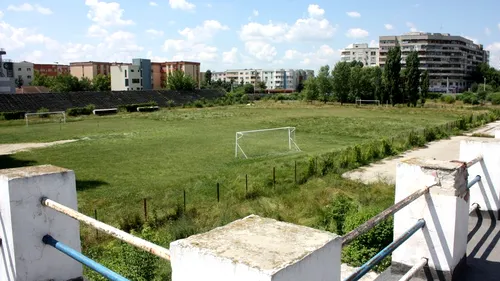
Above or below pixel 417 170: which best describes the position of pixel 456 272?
below

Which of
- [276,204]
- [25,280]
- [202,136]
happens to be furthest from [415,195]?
[202,136]

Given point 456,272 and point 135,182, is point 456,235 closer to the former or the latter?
point 456,272

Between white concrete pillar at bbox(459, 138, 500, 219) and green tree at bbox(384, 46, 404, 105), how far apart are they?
59.1 metres

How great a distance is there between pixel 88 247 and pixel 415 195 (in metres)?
8.29

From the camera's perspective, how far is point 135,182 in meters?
16.8

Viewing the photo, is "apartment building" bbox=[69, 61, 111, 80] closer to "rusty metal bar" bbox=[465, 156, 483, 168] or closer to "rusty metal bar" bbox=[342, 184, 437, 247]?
"rusty metal bar" bbox=[465, 156, 483, 168]

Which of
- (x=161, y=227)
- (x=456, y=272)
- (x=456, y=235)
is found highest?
(x=456, y=235)

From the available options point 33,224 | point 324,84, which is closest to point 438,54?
point 324,84

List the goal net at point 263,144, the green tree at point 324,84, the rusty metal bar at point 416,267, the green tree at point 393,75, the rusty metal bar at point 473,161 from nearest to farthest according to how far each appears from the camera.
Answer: the rusty metal bar at point 416,267 → the rusty metal bar at point 473,161 → the goal net at point 263,144 → the green tree at point 393,75 → the green tree at point 324,84

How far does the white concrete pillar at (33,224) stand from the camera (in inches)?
124

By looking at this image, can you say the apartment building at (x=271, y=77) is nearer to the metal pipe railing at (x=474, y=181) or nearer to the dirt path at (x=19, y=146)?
the dirt path at (x=19, y=146)

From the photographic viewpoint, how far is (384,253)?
9.64ft

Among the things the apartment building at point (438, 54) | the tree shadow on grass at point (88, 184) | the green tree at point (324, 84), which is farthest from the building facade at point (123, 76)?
the tree shadow on grass at point (88, 184)

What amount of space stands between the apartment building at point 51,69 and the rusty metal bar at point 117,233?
146 metres
